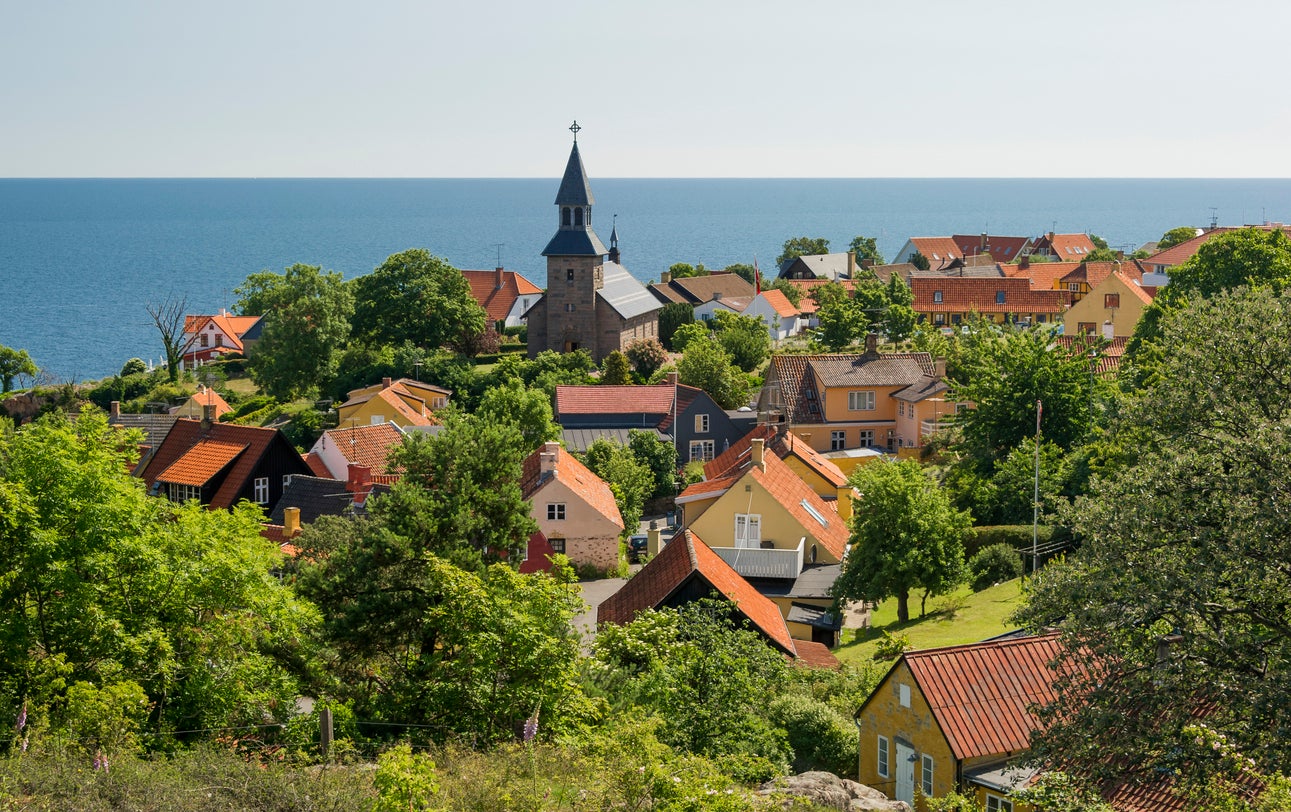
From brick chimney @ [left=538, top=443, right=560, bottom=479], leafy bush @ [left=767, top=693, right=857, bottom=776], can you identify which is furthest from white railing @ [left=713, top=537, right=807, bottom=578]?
leafy bush @ [left=767, top=693, right=857, bottom=776]

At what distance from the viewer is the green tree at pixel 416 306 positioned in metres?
76.4

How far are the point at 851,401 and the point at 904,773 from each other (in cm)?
3775

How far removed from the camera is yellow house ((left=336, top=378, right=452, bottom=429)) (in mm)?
57688

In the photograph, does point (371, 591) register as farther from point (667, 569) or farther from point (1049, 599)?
point (1049, 599)

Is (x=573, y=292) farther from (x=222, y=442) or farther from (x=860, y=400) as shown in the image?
(x=222, y=442)

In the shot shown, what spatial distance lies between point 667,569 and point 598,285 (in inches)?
2009

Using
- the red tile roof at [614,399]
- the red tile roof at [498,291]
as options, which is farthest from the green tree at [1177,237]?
the red tile roof at [614,399]

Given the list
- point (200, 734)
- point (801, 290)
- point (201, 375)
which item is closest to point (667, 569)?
point (200, 734)

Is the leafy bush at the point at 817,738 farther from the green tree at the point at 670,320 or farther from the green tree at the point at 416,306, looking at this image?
the green tree at the point at 670,320

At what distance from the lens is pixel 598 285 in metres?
81.2

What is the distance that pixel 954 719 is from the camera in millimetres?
21875

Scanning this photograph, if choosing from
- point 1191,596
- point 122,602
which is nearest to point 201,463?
point 122,602

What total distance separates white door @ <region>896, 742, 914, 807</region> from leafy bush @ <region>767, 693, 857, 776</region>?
1829 mm

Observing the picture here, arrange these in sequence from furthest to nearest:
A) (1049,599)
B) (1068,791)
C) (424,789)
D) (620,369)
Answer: (620,369)
(1049,599)
(1068,791)
(424,789)
